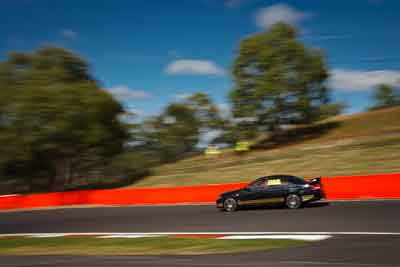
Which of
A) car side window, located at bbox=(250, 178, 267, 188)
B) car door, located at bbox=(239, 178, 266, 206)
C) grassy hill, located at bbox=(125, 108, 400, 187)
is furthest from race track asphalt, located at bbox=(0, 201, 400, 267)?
grassy hill, located at bbox=(125, 108, 400, 187)

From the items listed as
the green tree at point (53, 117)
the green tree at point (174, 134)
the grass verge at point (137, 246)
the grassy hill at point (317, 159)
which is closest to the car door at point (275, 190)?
the grass verge at point (137, 246)

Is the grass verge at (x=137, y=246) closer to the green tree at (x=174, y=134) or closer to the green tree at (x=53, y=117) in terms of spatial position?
the green tree at (x=53, y=117)

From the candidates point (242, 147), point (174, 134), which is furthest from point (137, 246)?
point (174, 134)

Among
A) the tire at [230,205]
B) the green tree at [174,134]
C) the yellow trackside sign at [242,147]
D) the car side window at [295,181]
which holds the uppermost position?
the green tree at [174,134]

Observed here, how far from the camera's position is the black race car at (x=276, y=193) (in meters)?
16.8

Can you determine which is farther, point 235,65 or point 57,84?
point 235,65

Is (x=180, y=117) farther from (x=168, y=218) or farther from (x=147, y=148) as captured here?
(x=168, y=218)

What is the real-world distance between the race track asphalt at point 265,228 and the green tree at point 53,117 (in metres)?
14.8

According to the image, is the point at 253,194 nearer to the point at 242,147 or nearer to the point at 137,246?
the point at 137,246

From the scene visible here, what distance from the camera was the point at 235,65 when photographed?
4909cm

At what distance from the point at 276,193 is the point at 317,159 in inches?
759

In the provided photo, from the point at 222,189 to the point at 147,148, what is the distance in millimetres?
54275

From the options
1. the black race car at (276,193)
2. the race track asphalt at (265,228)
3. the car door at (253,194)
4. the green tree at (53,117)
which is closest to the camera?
the race track asphalt at (265,228)

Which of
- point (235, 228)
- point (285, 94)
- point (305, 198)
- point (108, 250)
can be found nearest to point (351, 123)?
point (285, 94)
